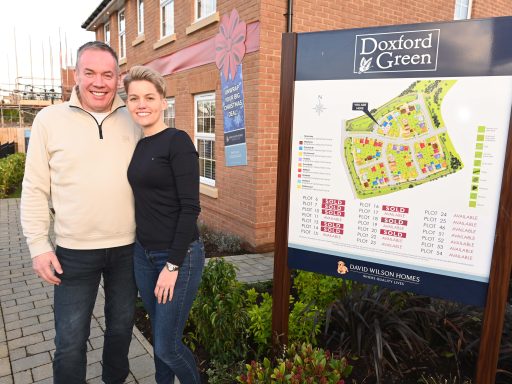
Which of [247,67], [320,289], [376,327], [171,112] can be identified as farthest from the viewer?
[171,112]

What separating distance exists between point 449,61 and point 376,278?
4.30ft

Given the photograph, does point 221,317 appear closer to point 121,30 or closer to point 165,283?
point 165,283

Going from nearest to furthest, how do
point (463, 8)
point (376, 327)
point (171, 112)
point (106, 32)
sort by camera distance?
point (376, 327) < point (463, 8) < point (171, 112) < point (106, 32)

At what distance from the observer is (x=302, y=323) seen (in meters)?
2.98

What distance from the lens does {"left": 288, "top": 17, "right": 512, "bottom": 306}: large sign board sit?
2031mm

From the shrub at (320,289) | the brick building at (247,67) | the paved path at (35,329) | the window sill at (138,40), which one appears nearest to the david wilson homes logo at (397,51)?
the shrub at (320,289)

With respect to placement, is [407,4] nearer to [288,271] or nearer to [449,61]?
[449,61]

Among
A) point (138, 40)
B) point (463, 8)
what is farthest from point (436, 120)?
point (138, 40)

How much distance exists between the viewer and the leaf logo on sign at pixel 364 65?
227 centimetres

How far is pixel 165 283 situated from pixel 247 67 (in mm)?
4638

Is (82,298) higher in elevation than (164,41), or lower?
lower

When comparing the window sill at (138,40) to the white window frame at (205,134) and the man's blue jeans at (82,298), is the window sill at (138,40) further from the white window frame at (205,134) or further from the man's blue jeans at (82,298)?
the man's blue jeans at (82,298)

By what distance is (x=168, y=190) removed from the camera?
2.09 m

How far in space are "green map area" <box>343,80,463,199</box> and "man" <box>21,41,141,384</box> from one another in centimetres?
136
